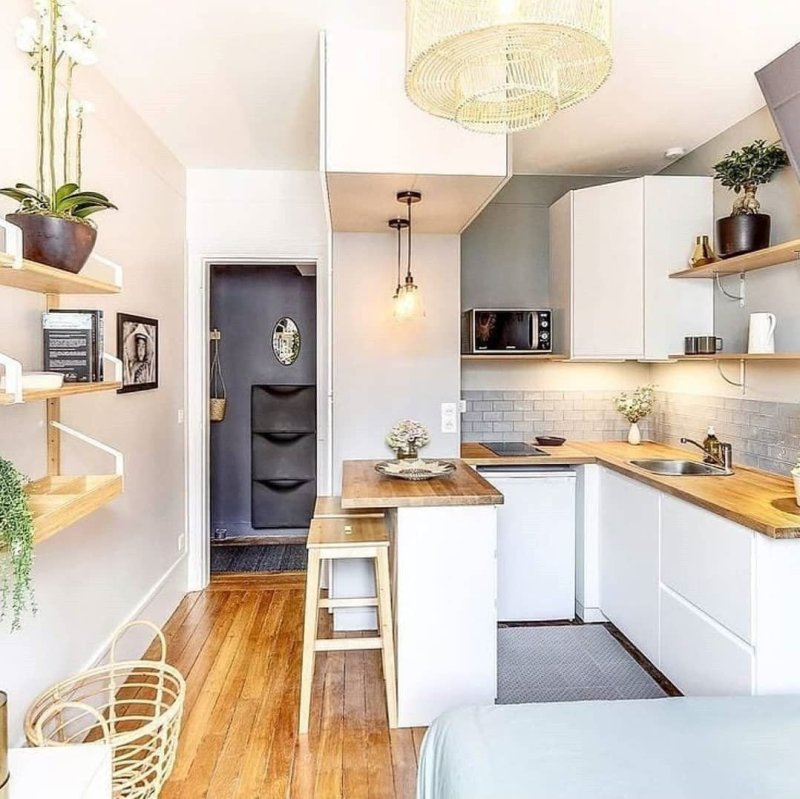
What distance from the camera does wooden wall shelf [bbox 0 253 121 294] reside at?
4.94ft

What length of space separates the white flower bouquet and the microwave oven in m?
0.66

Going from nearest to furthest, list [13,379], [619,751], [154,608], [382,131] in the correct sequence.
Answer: [619,751] < [13,379] < [382,131] < [154,608]

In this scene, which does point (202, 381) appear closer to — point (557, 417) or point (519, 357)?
point (519, 357)

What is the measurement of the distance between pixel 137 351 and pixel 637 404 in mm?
2899

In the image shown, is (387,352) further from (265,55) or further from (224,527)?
(224,527)

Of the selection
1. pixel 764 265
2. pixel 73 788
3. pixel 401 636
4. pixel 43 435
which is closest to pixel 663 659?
pixel 401 636

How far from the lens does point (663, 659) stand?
2.75 m

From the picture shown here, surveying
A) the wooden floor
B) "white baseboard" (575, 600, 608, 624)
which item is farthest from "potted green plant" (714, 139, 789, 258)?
the wooden floor

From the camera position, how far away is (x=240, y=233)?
13.3ft

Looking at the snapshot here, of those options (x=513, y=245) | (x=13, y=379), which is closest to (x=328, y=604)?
(x=13, y=379)

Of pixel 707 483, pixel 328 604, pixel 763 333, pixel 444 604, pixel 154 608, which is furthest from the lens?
pixel 154 608

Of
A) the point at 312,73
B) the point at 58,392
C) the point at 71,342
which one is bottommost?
the point at 58,392

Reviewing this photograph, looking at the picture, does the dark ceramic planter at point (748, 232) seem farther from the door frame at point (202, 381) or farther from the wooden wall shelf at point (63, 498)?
the wooden wall shelf at point (63, 498)

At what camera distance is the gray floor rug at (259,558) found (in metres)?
4.66
